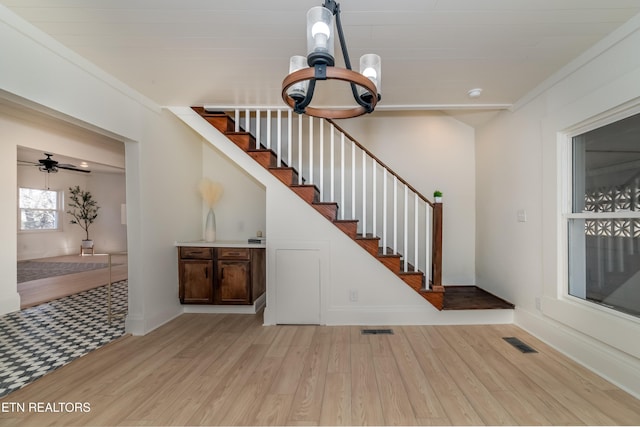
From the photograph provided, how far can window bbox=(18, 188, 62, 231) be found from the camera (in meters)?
7.32

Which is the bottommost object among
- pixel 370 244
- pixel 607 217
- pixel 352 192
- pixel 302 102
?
pixel 370 244

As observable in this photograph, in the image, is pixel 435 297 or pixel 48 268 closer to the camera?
pixel 435 297

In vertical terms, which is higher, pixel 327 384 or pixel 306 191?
pixel 306 191

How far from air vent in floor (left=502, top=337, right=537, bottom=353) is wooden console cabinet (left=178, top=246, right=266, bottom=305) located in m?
2.90

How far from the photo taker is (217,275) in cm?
354

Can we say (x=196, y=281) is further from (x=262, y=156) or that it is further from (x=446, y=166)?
(x=446, y=166)

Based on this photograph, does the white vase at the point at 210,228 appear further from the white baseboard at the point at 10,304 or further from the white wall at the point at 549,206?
the white wall at the point at 549,206

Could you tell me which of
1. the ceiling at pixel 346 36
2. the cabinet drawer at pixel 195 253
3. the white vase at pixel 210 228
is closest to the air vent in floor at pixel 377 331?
the cabinet drawer at pixel 195 253

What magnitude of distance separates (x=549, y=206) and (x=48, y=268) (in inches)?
366

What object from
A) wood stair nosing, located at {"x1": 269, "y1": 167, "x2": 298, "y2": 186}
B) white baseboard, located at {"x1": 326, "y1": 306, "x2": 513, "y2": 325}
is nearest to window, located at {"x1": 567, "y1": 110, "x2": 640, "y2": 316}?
white baseboard, located at {"x1": 326, "y1": 306, "x2": 513, "y2": 325}

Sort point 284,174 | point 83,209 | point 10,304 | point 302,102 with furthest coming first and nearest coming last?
point 83,209, point 10,304, point 284,174, point 302,102

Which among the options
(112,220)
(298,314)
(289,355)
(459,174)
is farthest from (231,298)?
(112,220)

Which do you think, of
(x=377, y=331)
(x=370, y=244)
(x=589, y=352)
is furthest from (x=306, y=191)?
(x=589, y=352)

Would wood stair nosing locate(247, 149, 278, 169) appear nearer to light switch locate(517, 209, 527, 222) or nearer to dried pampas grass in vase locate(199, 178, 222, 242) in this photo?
dried pampas grass in vase locate(199, 178, 222, 242)
